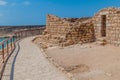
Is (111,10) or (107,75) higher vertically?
(111,10)

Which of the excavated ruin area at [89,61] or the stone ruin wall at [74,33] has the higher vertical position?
the stone ruin wall at [74,33]

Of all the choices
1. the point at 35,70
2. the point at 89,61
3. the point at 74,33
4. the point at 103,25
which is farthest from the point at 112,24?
the point at 35,70

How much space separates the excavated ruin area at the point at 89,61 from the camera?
11.6 metres

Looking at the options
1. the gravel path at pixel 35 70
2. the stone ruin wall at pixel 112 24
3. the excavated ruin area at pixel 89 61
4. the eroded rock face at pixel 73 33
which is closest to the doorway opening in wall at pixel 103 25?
the stone ruin wall at pixel 112 24

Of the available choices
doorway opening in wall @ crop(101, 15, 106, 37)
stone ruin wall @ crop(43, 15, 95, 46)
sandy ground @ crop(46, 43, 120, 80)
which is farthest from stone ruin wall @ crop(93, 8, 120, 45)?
stone ruin wall @ crop(43, 15, 95, 46)

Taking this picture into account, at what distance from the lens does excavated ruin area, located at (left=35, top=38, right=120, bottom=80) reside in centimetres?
1161

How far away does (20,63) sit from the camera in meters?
11.9

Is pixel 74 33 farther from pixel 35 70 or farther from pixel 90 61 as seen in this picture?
pixel 35 70

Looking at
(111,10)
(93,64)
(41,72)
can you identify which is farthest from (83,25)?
(41,72)

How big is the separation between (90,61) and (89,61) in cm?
7

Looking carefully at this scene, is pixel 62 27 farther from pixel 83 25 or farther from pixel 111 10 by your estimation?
pixel 111 10

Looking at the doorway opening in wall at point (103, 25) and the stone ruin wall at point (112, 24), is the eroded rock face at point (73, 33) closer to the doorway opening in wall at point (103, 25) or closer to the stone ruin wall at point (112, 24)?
the doorway opening in wall at point (103, 25)

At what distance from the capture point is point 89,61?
14570mm

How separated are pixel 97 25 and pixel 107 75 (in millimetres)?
9929
